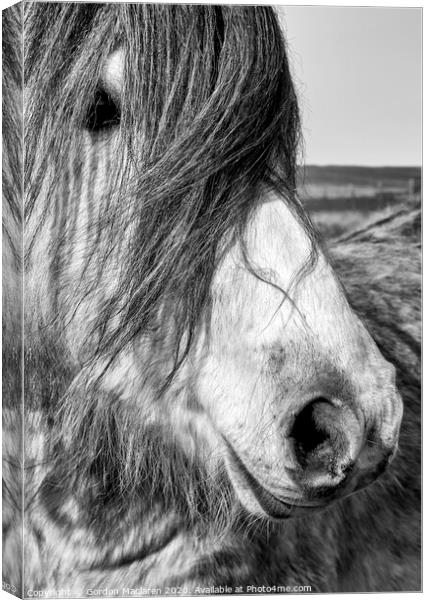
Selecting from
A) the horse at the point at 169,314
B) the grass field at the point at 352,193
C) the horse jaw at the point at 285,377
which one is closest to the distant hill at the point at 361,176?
the grass field at the point at 352,193

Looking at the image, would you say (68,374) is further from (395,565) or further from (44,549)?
(395,565)

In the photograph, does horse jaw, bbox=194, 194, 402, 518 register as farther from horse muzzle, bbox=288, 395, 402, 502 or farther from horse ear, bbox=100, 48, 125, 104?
horse ear, bbox=100, 48, 125, 104

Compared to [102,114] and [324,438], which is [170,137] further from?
[324,438]

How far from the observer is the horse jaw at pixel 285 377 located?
1.86m

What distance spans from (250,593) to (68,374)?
596 millimetres

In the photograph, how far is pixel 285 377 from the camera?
73.5 inches

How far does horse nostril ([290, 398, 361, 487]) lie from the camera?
1.85 metres

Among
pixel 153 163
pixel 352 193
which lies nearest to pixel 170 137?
pixel 153 163

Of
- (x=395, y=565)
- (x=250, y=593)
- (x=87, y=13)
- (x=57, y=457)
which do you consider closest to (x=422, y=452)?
(x=395, y=565)

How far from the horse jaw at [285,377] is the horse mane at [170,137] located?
0.15 ft

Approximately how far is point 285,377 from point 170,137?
1.64 ft

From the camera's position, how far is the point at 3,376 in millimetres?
2182

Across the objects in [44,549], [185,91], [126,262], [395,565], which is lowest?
[395,565]

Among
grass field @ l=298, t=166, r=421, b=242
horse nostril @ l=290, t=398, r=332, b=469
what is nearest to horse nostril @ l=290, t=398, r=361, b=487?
horse nostril @ l=290, t=398, r=332, b=469
